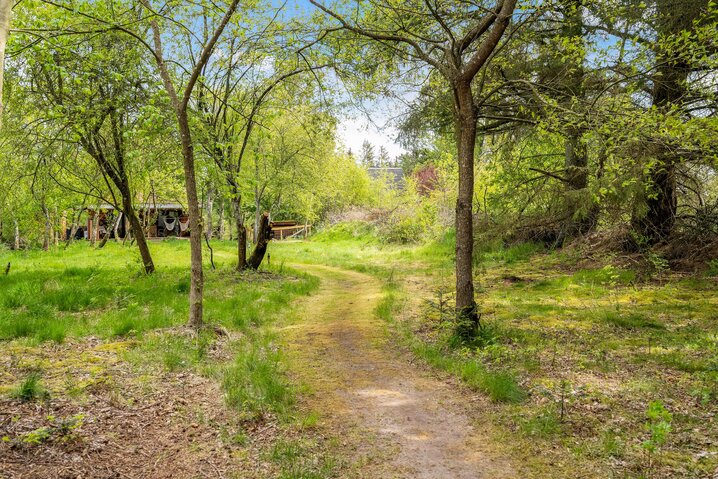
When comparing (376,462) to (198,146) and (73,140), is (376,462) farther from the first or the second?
(73,140)

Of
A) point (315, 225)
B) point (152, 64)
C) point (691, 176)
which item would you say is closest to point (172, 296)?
point (152, 64)

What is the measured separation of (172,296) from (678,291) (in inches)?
431

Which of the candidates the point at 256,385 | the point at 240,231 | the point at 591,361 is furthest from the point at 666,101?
the point at 240,231

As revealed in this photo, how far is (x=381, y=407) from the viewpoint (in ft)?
16.6

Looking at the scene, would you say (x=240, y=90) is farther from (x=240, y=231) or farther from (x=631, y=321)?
(x=631, y=321)

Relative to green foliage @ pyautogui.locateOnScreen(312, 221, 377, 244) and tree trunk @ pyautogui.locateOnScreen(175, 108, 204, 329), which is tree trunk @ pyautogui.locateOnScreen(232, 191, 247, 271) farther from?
green foliage @ pyautogui.locateOnScreen(312, 221, 377, 244)

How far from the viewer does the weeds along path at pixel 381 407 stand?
3887 mm

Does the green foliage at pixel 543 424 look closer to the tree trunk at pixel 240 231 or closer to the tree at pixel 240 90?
the tree at pixel 240 90

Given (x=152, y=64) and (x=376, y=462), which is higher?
(x=152, y=64)

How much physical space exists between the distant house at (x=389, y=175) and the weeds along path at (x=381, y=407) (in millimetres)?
43759

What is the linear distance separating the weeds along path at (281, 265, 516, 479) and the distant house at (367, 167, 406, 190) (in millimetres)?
43759

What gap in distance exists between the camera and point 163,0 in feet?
23.1

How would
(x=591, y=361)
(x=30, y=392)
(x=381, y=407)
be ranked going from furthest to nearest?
(x=591, y=361), (x=381, y=407), (x=30, y=392)

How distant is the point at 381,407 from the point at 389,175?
55.5 meters
